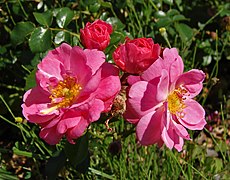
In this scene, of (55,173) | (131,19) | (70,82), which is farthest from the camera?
(131,19)

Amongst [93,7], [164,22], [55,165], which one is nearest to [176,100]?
[55,165]

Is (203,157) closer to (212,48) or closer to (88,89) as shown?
(212,48)

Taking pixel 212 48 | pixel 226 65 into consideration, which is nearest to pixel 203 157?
pixel 212 48

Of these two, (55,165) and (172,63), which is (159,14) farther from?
(172,63)

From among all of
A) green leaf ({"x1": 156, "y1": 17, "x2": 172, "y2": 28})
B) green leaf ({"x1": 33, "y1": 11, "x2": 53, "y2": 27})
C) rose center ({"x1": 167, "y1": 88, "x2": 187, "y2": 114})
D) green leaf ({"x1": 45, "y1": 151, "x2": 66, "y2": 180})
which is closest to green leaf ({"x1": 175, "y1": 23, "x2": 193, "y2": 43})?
green leaf ({"x1": 156, "y1": 17, "x2": 172, "y2": 28})

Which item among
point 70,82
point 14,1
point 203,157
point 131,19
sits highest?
point 70,82

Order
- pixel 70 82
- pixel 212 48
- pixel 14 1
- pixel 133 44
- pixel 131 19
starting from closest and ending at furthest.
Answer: pixel 133 44
pixel 70 82
pixel 14 1
pixel 131 19
pixel 212 48

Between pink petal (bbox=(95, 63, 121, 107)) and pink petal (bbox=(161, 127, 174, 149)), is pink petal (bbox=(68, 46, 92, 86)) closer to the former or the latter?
pink petal (bbox=(95, 63, 121, 107))
